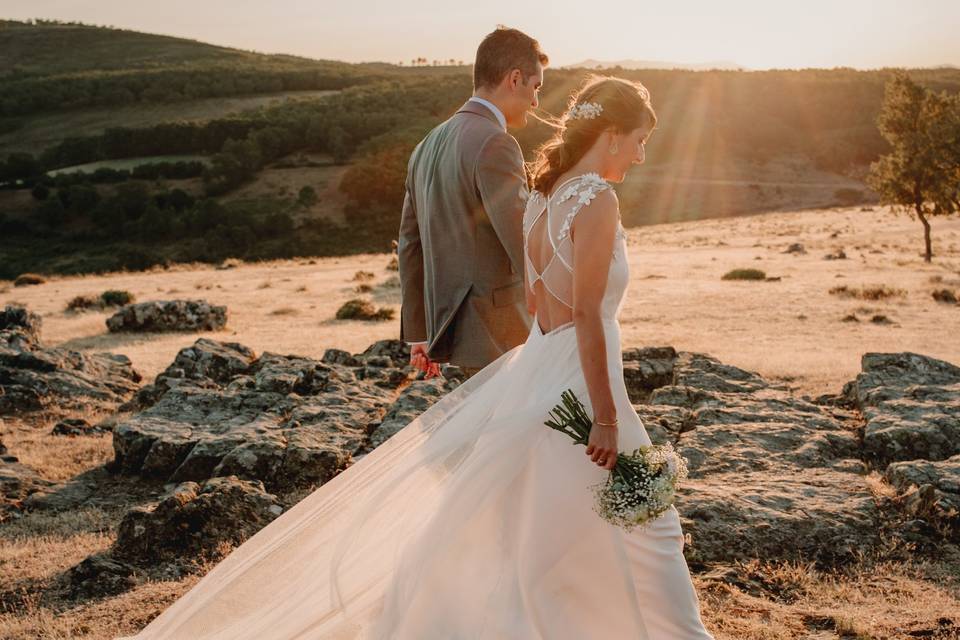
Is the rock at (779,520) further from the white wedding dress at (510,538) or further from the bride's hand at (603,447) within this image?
the bride's hand at (603,447)

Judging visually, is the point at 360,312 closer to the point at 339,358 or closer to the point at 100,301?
the point at 100,301

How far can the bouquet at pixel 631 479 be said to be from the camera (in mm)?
3238

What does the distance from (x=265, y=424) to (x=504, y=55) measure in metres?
4.95

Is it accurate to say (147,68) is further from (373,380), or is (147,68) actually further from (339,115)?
(373,380)

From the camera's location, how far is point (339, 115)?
2995 inches

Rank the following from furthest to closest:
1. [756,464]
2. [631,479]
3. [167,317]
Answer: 1. [167,317]
2. [756,464]
3. [631,479]

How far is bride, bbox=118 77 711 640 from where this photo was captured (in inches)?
135

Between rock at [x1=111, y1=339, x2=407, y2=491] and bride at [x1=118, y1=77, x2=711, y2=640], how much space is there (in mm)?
3257

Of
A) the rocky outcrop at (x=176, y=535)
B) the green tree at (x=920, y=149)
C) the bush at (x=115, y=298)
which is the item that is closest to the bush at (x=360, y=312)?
the bush at (x=115, y=298)

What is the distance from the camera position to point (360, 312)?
65.1 feet

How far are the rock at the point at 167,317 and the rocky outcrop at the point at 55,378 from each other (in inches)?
225

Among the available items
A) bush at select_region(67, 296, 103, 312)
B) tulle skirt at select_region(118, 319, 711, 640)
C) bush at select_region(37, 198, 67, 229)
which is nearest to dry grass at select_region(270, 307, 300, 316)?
bush at select_region(67, 296, 103, 312)

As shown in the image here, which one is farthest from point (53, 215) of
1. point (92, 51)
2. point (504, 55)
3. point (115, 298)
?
point (92, 51)

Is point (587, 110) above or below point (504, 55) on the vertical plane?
below
